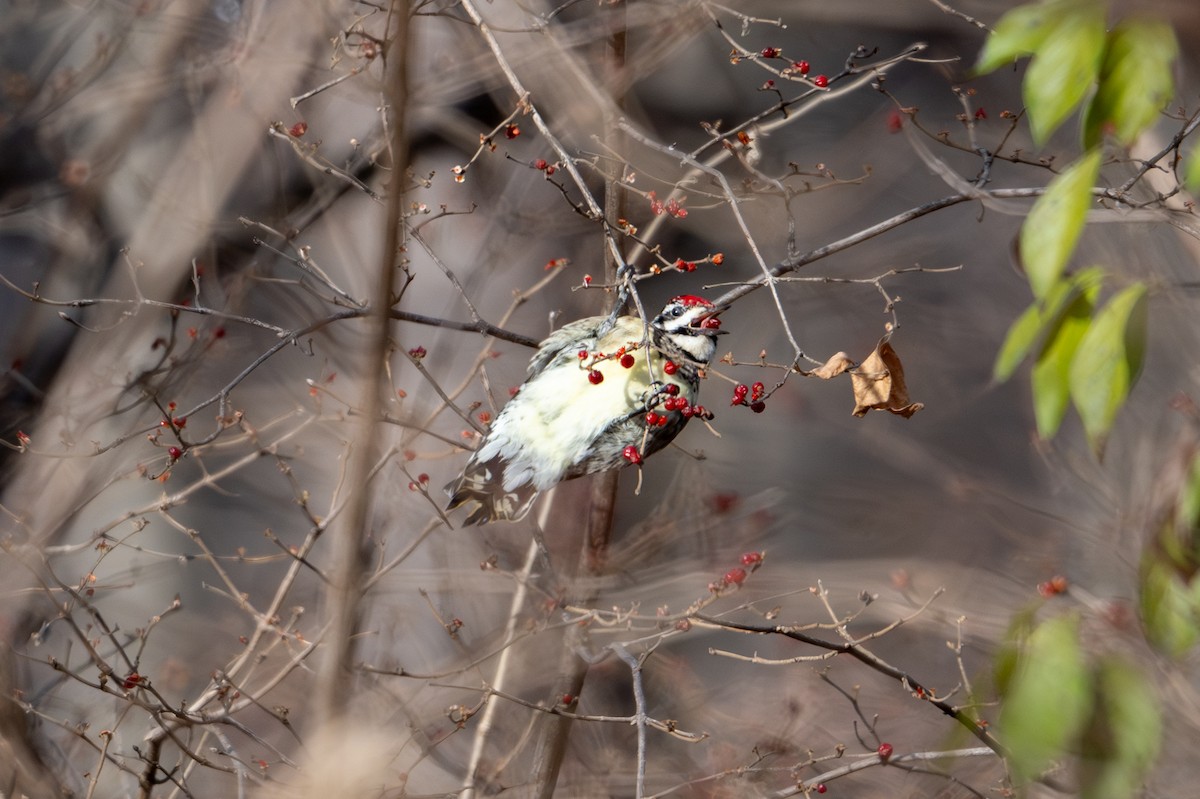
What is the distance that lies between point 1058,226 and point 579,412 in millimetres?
1981

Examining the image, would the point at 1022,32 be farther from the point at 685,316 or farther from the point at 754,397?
the point at 685,316

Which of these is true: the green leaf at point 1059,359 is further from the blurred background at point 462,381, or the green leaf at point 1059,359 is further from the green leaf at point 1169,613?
the blurred background at point 462,381

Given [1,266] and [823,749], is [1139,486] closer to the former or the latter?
[823,749]

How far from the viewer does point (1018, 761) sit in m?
0.93

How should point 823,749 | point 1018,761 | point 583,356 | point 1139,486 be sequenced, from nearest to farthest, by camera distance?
1. point 1018,761
2. point 583,356
3. point 1139,486
4. point 823,749

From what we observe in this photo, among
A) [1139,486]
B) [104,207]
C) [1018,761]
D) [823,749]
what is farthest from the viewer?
[104,207]

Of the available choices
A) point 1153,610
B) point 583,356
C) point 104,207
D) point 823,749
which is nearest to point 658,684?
point 823,749

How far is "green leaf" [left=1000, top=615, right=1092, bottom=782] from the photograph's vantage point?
0.92m

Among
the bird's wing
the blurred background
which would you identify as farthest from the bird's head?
the blurred background

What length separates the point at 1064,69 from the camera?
0.93 meters

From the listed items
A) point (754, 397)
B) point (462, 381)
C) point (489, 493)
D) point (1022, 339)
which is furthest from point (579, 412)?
point (1022, 339)

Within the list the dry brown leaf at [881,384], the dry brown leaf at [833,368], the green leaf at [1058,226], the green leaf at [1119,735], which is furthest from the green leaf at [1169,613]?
the dry brown leaf at [881,384]

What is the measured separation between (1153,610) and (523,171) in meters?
3.96

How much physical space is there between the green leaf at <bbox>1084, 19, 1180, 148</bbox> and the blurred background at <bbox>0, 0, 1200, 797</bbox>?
2.24m
